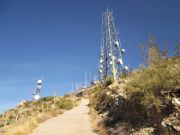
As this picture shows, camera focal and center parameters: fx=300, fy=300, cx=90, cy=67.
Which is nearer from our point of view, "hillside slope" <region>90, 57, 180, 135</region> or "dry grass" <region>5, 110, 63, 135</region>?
"hillside slope" <region>90, 57, 180, 135</region>

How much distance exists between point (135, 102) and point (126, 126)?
1495 mm

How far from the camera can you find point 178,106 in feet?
40.5

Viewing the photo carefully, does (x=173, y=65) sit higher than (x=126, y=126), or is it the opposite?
(x=173, y=65)

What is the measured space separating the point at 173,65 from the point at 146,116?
3.31 meters

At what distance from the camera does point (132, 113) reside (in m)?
16.0

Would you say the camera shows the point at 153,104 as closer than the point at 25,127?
Yes

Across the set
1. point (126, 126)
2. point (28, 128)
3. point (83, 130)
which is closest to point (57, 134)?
point (83, 130)

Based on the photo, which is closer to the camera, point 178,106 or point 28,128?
point 178,106

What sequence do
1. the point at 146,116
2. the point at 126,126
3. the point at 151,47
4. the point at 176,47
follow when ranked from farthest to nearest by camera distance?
1. the point at 151,47
2. the point at 176,47
3. the point at 126,126
4. the point at 146,116

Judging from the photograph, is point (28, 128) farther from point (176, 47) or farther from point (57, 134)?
point (176, 47)

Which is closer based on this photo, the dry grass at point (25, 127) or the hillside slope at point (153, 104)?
the hillside slope at point (153, 104)

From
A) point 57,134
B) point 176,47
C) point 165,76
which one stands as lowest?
point 57,134

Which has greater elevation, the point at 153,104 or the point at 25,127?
the point at 153,104

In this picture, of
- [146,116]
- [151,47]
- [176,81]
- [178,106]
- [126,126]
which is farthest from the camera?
[151,47]
